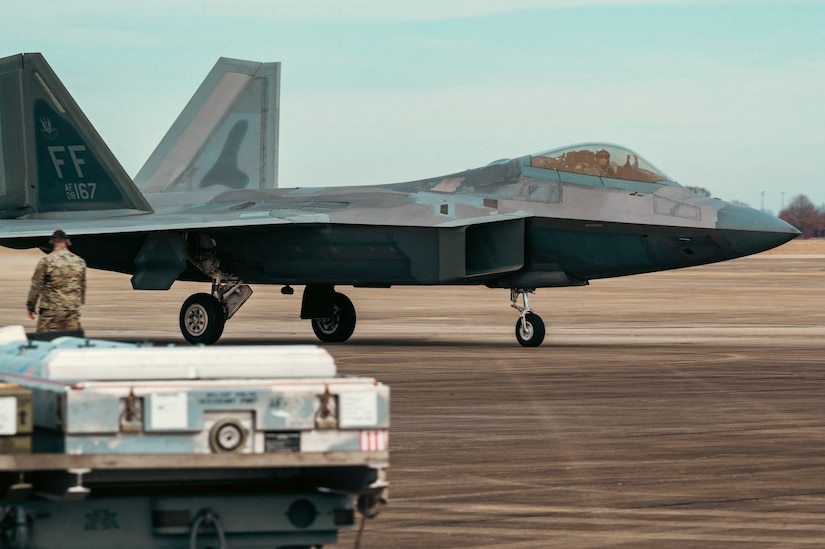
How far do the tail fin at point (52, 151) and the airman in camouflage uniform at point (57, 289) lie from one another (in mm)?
8471

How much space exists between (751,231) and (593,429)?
25.6 ft

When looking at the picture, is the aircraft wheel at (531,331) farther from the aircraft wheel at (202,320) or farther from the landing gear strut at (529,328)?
the aircraft wheel at (202,320)

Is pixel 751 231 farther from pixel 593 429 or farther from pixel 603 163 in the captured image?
pixel 593 429

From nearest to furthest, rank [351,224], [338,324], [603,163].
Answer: [603,163] → [351,224] → [338,324]

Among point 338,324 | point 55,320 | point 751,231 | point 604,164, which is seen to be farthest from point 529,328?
point 55,320

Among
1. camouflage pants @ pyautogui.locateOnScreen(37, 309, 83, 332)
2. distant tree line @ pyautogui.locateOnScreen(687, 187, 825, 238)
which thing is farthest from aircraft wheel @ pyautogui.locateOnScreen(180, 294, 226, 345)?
distant tree line @ pyautogui.locateOnScreen(687, 187, 825, 238)

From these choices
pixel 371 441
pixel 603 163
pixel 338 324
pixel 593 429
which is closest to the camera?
pixel 371 441

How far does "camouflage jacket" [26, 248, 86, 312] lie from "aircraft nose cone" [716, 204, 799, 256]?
9.06 m

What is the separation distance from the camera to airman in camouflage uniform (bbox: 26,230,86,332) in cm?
1188


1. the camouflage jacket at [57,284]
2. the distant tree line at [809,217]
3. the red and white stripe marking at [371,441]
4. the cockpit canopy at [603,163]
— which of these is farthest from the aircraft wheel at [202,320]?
the distant tree line at [809,217]

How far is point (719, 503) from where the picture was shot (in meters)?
7.58

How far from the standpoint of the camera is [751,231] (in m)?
17.4

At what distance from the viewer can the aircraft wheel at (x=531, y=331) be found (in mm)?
18578

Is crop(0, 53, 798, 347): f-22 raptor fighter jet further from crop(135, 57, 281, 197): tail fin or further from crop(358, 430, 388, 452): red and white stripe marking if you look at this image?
crop(358, 430, 388, 452): red and white stripe marking
